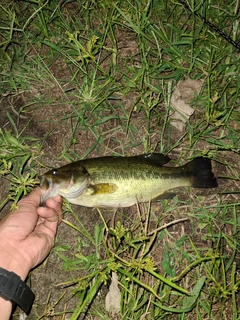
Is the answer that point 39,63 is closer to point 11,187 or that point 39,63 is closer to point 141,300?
point 11,187

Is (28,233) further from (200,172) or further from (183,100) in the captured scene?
(183,100)

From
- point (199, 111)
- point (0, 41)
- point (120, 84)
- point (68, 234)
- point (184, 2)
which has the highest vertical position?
point (184, 2)

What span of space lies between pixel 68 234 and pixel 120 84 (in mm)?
1926

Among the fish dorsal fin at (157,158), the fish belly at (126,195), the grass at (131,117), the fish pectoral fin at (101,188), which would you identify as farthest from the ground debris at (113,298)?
the fish dorsal fin at (157,158)

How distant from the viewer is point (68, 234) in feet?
12.8

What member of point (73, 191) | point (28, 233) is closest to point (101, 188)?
point (73, 191)

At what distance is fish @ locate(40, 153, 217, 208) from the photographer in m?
3.46

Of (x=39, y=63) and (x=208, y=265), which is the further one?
(x=39, y=63)

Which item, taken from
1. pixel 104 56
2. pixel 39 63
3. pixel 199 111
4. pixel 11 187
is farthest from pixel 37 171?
pixel 199 111

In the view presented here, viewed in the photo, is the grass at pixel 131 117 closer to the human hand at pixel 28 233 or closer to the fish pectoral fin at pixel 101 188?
the human hand at pixel 28 233

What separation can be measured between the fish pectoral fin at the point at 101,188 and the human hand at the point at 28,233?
1.27ft

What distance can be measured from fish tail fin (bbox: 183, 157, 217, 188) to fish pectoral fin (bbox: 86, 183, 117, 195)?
2.72 feet

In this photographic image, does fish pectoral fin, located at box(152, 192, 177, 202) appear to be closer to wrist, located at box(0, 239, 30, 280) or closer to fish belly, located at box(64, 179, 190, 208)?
fish belly, located at box(64, 179, 190, 208)

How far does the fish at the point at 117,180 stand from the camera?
3.46 meters
